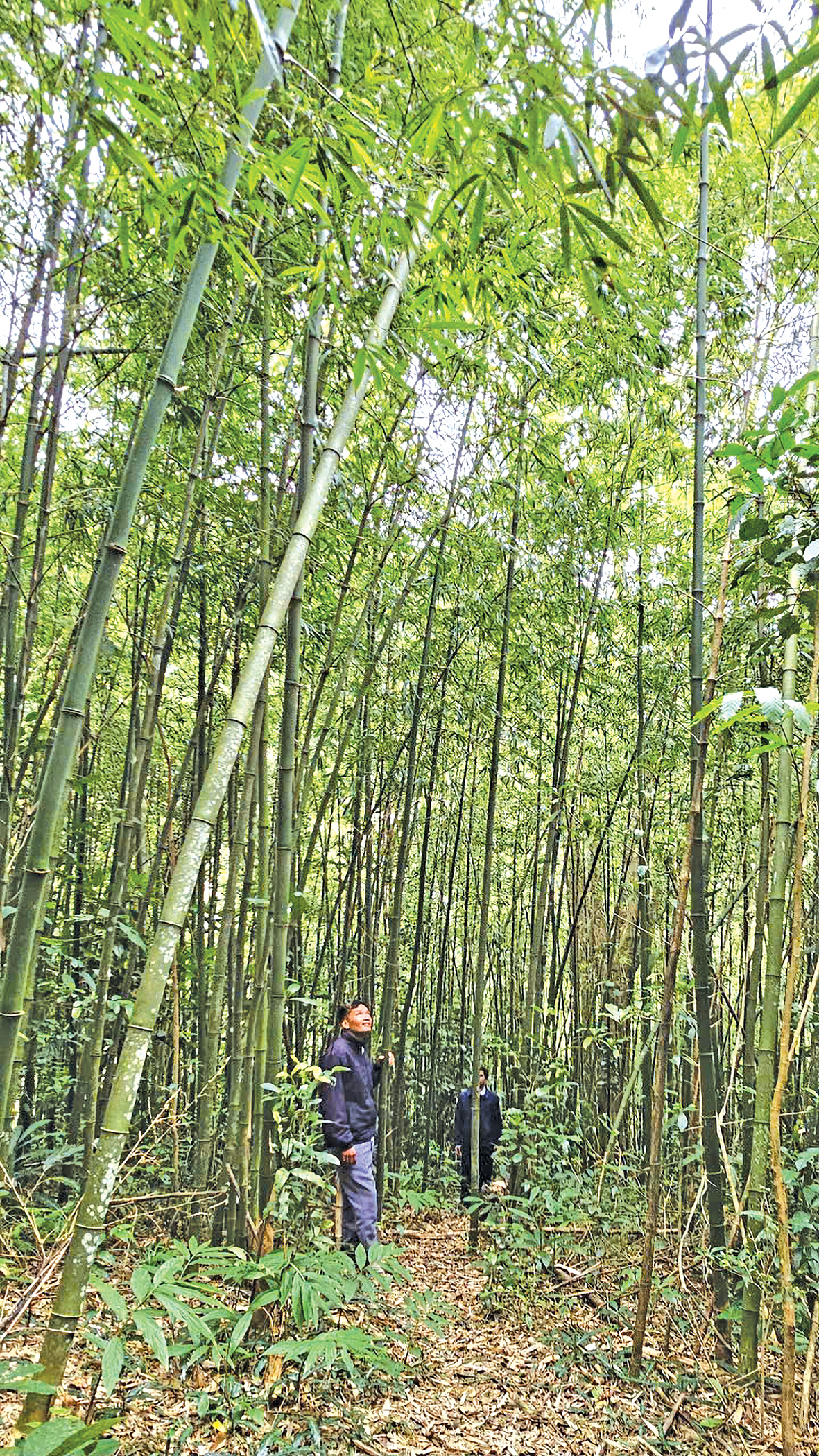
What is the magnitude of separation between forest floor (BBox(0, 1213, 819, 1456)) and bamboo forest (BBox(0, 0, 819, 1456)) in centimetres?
2

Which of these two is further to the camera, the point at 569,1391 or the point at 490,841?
the point at 490,841

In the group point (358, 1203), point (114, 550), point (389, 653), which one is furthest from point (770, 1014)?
point (389, 653)

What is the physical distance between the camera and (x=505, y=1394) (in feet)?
9.51

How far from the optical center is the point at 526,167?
1440 mm

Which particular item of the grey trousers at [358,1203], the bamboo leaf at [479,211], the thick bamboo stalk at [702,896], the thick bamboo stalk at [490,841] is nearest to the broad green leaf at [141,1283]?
the thick bamboo stalk at [702,896]

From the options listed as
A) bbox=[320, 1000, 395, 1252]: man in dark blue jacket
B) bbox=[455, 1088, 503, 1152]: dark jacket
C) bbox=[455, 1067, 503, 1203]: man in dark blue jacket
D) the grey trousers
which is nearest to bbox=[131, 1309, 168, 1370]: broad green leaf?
bbox=[320, 1000, 395, 1252]: man in dark blue jacket

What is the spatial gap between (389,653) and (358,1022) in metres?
2.14

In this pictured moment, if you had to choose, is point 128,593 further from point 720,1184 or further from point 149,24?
point 720,1184

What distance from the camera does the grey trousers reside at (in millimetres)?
3691

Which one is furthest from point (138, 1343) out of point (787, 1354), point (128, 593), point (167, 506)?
point (128, 593)

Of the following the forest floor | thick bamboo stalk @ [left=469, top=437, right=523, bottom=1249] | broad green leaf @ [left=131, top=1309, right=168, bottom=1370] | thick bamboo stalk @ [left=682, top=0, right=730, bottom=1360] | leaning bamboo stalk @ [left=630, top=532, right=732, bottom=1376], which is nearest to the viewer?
broad green leaf @ [left=131, top=1309, right=168, bottom=1370]

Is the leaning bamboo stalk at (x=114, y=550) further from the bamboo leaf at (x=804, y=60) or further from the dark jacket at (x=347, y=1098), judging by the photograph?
the dark jacket at (x=347, y=1098)

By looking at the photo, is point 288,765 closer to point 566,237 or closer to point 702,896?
point 702,896

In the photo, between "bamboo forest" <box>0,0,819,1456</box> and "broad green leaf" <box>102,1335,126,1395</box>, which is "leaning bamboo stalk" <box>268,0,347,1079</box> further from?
"broad green leaf" <box>102,1335,126,1395</box>
